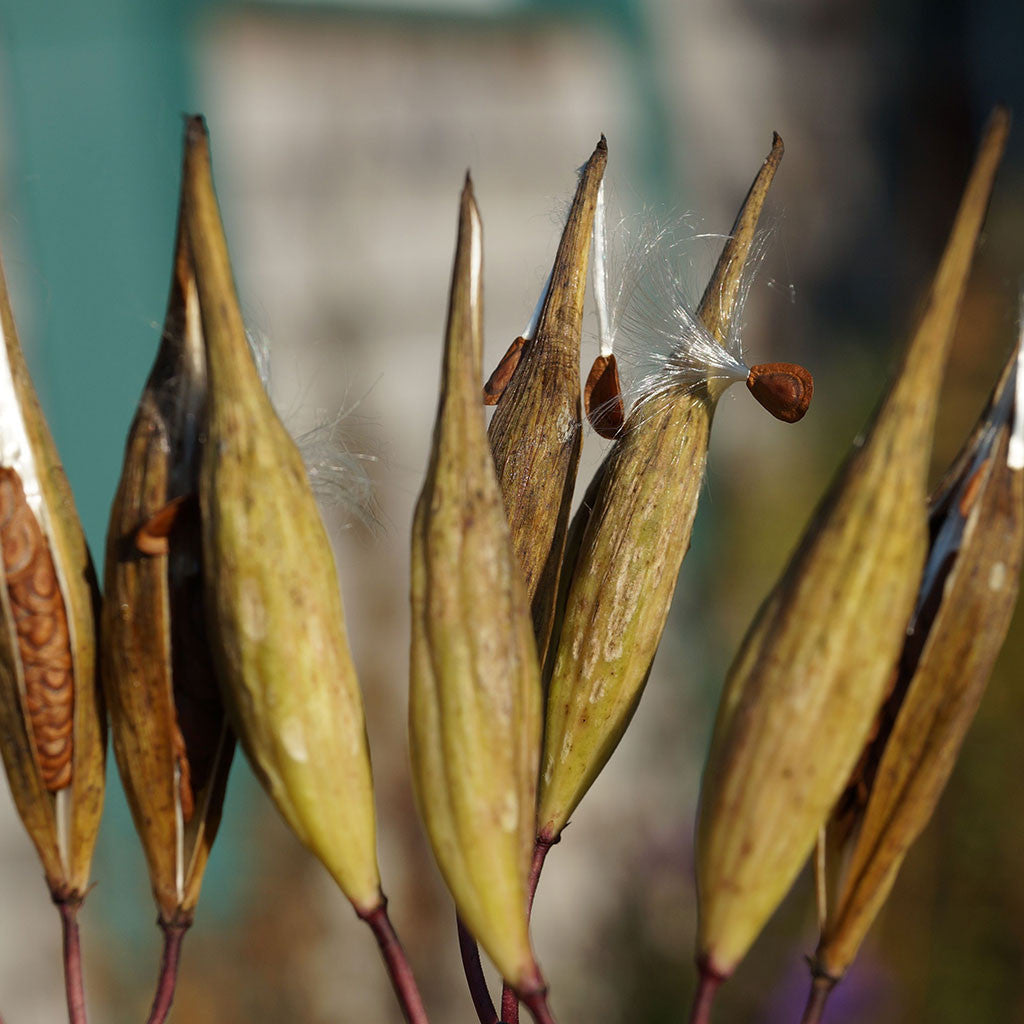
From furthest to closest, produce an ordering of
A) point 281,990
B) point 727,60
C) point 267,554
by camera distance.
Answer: point 727,60
point 281,990
point 267,554

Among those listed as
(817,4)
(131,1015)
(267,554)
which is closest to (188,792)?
(267,554)

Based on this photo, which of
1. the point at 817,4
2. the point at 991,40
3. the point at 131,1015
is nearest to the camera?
the point at 131,1015

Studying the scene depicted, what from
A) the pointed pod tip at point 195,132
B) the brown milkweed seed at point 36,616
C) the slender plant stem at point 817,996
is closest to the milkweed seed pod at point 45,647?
the brown milkweed seed at point 36,616

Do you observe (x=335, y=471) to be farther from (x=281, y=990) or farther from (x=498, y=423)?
(x=281, y=990)

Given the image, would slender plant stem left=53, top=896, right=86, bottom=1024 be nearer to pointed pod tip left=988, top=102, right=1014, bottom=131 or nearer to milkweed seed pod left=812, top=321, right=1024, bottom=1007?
milkweed seed pod left=812, top=321, right=1024, bottom=1007

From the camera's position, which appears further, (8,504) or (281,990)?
(281,990)

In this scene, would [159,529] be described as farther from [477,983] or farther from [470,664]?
[477,983]

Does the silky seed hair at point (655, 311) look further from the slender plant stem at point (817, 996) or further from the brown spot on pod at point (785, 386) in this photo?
the slender plant stem at point (817, 996)

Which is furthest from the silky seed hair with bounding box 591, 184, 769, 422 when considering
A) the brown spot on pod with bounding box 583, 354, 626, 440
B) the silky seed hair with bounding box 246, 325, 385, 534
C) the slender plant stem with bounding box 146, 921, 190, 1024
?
the slender plant stem with bounding box 146, 921, 190, 1024
